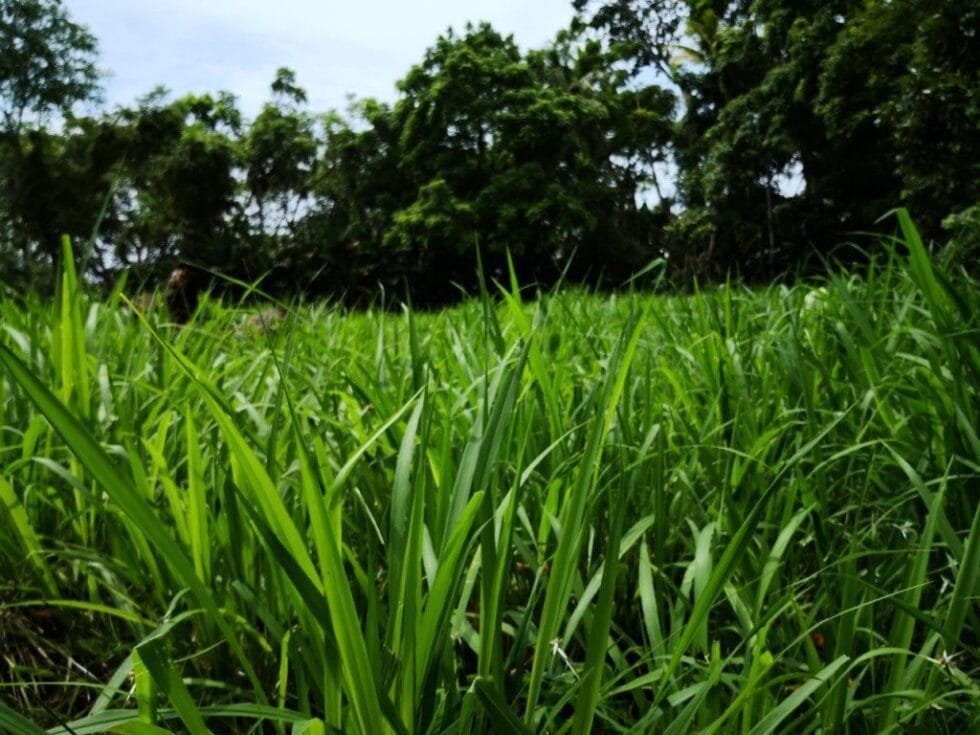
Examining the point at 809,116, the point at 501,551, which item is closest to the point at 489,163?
the point at 809,116

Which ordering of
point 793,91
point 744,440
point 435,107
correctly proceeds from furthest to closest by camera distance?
1. point 435,107
2. point 793,91
3. point 744,440

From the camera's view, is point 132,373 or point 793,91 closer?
point 132,373

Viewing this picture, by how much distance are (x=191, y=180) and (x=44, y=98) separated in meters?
6.03

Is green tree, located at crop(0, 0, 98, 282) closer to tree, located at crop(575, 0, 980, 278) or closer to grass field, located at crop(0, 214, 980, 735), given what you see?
tree, located at crop(575, 0, 980, 278)

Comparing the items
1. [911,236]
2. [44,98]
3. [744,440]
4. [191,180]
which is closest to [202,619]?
[744,440]

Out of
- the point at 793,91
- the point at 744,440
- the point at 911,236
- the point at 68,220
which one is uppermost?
the point at 793,91

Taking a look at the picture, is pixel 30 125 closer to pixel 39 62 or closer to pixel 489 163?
pixel 39 62

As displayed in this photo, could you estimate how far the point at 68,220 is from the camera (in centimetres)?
2317

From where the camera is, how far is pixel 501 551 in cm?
64

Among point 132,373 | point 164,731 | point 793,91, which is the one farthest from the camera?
point 793,91

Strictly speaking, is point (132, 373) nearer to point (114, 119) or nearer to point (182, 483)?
point (182, 483)

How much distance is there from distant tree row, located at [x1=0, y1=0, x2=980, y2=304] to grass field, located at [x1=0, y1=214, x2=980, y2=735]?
13501 millimetres

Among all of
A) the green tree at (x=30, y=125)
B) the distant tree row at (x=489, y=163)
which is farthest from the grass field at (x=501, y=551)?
the green tree at (x=30, y=125)

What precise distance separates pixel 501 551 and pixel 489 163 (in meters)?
20.8
